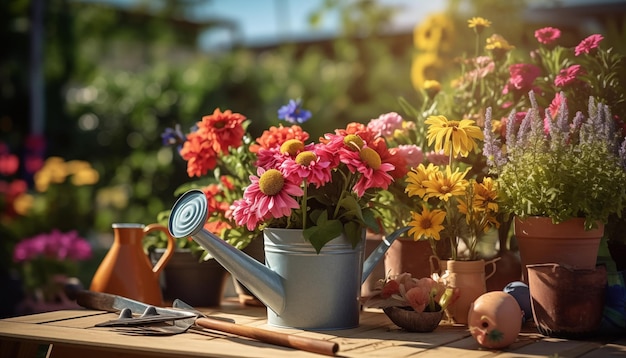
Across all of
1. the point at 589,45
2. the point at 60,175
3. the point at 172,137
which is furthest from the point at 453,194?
the point at 60,175

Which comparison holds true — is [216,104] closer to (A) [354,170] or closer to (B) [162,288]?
(B) [162,288]

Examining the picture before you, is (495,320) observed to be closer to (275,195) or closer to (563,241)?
(563,241)

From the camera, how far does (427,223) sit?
1.94 meters

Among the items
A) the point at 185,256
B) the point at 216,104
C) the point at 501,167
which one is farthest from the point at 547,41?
the point at 216,104

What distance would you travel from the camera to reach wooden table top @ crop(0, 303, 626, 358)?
1615mm

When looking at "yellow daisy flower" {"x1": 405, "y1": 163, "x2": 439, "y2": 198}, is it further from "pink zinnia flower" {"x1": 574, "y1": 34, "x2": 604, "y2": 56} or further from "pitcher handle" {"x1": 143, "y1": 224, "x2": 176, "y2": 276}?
"pitcher handle" {"x1": 143, "y1": 224, "x2": 176, "y2": 276}

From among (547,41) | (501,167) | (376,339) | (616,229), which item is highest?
(547,41)

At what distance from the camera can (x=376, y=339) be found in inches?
69.0

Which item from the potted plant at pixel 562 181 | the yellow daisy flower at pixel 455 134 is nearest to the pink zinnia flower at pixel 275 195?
the yellow daisy flower at pixel 455 134

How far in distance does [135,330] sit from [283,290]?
30 cm

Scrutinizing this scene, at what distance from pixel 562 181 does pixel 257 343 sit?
0.68m

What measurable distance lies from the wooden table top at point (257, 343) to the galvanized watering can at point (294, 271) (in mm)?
38

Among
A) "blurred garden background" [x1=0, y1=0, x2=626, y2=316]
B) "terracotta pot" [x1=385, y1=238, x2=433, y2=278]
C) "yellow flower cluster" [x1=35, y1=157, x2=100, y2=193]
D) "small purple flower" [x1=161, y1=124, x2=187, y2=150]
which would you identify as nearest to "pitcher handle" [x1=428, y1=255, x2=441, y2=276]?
"terracotta pot" [x1=385, y1=238, x2=433, y2=278]

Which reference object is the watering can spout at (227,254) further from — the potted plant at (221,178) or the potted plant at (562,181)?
the potted plant at (562,181)
